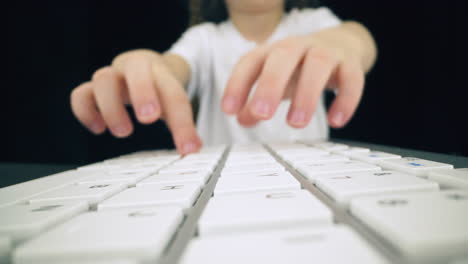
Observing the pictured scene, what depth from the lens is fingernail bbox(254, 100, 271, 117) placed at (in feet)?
1.72

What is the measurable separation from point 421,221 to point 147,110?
57 cm

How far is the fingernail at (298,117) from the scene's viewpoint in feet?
1.82

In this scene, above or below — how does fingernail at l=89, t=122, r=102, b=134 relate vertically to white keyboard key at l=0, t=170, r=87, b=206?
above

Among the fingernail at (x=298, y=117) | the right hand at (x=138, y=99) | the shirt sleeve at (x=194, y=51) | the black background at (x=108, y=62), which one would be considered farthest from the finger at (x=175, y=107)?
the black background at (x=108, y=62)

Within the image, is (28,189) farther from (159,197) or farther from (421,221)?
(421,221)

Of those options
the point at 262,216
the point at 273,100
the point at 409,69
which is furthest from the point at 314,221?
the point at 409,69

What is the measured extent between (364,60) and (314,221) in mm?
879

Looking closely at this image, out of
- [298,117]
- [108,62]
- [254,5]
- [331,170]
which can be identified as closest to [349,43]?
[298,117]

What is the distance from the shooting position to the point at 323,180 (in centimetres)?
24

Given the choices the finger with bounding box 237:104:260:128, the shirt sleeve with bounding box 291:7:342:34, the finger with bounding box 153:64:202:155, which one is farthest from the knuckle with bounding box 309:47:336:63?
the shirt sleeve with bounding box 291:7:342:34

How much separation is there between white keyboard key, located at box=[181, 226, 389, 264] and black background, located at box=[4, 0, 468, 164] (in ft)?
3.29

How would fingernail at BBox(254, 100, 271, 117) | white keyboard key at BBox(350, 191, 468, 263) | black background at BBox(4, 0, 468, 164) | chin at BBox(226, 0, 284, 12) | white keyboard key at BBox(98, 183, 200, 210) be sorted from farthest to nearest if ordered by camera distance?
chin at BBox(226, 0, 284, 12), black background at BBox(4, 0, 468, 164), fingernail at BBox(254, 100, 271, 117), white keyboard key at BBox(98, 183, 200, 210), white keyboard key at BBox(350, 191, 468, 263)

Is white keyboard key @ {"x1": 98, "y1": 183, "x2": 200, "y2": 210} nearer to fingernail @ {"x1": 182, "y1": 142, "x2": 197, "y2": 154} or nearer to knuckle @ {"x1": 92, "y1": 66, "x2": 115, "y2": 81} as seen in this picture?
A: fingernail @ {"x1": 182, "y1": 142, "x2": 197, "y2": 154}

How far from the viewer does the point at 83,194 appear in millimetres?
261
